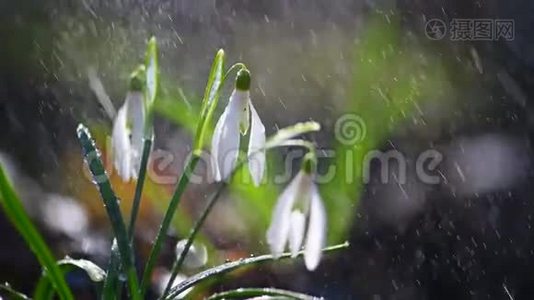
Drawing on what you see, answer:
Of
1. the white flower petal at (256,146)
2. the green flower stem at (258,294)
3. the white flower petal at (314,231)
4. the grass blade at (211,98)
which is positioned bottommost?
the green flower stem at (258,294)

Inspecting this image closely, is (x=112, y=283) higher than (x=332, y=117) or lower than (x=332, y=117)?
lower

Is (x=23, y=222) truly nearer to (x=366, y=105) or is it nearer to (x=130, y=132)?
(x=130, y=132)

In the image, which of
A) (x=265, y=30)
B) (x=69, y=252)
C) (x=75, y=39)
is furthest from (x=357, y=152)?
(x=75, y=39)

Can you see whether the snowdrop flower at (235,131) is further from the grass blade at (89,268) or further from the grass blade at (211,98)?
the grass blade at (89,268)

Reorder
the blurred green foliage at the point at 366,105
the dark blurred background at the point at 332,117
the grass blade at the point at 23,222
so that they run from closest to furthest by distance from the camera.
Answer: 1. the grass blade at the point at 23,222
2. the blurred green foliage at the point at 366,105
3. the dark blurred background at the point at 332,117

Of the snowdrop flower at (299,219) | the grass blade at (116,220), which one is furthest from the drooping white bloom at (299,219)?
the grass blade at (116,220)

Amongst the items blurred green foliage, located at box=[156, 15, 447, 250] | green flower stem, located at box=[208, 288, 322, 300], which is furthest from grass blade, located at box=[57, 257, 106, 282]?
blurred green foliage, located at box=[156, 15, 447, 250]

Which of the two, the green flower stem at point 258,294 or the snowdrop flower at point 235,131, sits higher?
the snowdrop flower at point 235,131

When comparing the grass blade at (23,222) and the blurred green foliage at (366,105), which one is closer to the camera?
the grass blade at (23,222)

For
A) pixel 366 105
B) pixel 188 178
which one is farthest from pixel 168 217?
pixel 366 105
